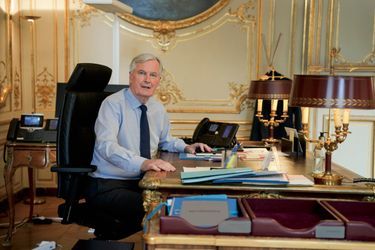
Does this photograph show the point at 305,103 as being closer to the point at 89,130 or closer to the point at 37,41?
the point at 89,130

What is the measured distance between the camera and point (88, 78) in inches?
106

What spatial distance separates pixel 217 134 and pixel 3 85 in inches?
89.7

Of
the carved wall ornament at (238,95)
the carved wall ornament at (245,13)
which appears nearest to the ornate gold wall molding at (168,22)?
the carved wall ornament at (245,13)

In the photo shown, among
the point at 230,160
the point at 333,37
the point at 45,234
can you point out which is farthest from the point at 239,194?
the point at 333,37

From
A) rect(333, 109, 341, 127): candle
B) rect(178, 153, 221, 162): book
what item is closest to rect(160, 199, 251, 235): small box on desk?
rect(333, 109, 341, 127): candle

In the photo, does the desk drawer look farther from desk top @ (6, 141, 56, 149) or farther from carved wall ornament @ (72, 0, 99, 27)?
carved wall ornament @ (72, 0, 99, 27)

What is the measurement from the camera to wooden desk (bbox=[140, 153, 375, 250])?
135cm

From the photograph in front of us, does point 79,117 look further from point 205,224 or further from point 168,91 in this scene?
point 168,91

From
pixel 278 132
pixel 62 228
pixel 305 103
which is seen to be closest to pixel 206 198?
pixel 305 103

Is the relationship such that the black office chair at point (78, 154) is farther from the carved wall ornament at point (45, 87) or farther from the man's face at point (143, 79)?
the carved wall ornament at point (45, 87)

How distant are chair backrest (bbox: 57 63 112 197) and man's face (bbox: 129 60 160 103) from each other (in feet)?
0.72

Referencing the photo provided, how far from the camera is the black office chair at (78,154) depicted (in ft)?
8.18

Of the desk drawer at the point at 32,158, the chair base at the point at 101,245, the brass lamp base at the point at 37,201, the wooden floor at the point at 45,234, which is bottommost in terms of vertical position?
the wooden floor at the point at 45,234

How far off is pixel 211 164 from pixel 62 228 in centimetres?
208
